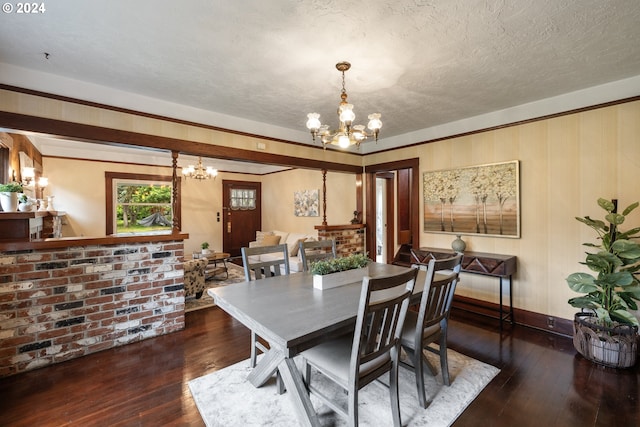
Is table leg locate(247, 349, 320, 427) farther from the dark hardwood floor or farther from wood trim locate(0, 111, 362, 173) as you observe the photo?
wood trim locate(0, 111, 362, 173)

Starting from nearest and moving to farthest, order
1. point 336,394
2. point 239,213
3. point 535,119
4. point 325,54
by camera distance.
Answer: point 336,394 < point 325,54 < point 535,119 < point 239,213

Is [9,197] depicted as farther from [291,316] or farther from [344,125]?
[344,125]

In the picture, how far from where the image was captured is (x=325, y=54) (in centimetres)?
228

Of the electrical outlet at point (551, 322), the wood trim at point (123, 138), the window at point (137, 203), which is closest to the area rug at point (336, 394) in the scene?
the electrical outlet at point (551, 322)

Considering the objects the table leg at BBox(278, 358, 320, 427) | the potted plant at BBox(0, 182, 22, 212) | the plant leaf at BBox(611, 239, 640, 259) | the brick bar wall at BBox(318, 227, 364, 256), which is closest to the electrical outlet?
the plant leaf at BBox(611, 239, 640, 259)

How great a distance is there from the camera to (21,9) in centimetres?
178

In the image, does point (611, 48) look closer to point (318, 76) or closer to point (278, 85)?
point (318, 76)

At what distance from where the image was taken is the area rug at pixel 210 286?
4.04m

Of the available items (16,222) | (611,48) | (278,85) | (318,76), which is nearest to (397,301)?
(318,76)

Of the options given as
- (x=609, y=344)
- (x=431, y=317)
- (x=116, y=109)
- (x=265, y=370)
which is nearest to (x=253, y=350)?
(x=265, y=370)

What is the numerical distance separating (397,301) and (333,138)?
1487 mm

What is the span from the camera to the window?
20.1 ft

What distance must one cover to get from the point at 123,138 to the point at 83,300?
166cm

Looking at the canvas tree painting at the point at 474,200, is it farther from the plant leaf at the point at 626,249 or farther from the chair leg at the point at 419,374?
the chair leg at the point at 419,374
